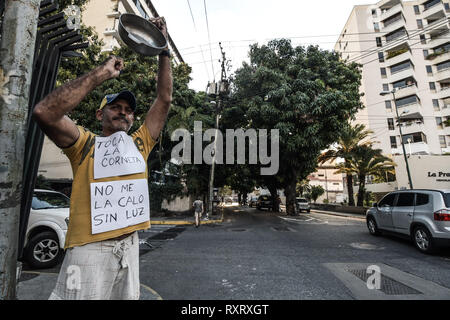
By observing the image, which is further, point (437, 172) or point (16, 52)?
point (437, 172)

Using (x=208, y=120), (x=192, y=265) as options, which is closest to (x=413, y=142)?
(x=208, y=120)

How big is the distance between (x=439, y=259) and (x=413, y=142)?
124ft

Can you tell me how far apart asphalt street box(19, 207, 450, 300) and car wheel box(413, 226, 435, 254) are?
6.7 inches

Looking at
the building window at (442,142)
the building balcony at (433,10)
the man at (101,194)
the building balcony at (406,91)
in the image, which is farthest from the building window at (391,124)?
the man at (101,194)

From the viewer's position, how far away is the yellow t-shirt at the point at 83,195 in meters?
1.37

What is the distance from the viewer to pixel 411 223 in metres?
6.30

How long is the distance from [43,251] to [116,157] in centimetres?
472

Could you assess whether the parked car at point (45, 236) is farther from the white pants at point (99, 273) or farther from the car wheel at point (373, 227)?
the car wheel at point (373, 227)

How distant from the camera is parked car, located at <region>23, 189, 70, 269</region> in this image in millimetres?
4523

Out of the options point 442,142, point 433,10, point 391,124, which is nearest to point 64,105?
point 391,124

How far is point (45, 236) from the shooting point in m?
4.66

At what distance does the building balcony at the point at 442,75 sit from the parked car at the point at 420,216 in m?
42.5

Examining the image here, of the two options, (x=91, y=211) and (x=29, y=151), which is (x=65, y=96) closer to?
(x=91, y=211)
